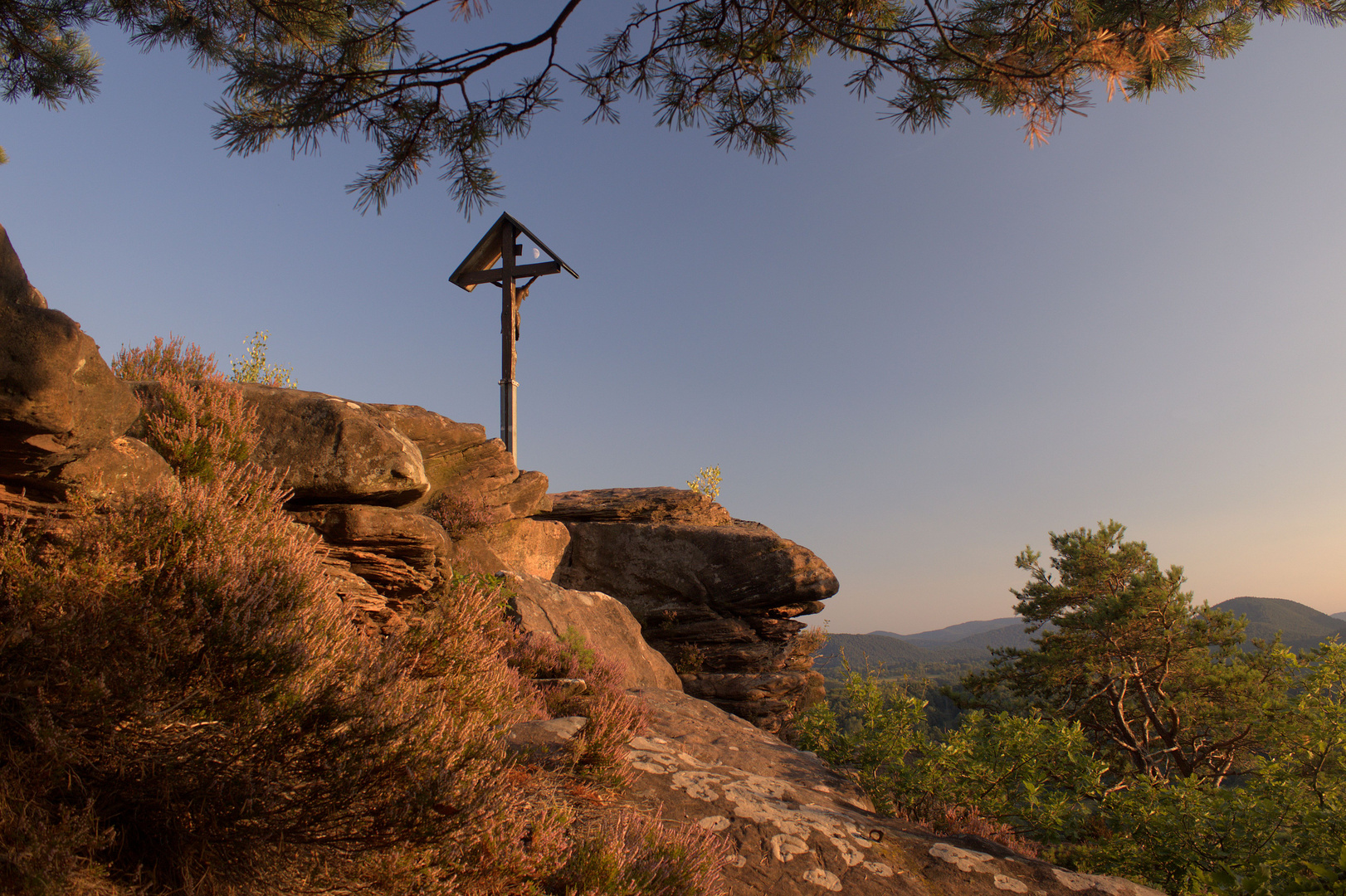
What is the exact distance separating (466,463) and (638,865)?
9608 millimetres

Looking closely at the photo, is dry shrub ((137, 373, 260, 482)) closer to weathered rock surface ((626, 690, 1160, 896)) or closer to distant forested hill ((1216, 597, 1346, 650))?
weathered rock surface ((626, 690, 1160, 896))

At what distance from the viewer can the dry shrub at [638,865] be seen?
2754 millimetres

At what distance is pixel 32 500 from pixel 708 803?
4471 mm

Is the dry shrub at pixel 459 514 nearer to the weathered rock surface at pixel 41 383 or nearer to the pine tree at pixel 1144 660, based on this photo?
the weathered rock surface at pixel 41 383

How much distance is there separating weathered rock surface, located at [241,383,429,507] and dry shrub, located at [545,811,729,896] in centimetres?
442

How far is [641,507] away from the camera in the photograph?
Answer: 15.4 meters

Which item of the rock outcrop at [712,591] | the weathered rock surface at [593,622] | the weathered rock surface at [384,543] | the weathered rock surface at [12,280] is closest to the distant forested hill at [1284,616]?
the rock outcrop at [712,591]

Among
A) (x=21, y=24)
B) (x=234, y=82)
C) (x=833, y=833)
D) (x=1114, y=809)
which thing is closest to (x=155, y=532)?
(x=833, y=833)

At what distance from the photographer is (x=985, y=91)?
19.8 ft

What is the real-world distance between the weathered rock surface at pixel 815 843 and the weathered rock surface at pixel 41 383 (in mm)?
3912

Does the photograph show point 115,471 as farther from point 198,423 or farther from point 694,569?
point 694,569

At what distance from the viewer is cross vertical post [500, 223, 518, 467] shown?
13641 mm

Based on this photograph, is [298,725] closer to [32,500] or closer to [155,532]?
[155,532]

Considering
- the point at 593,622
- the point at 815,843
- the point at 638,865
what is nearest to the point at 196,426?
the point at 638,865
